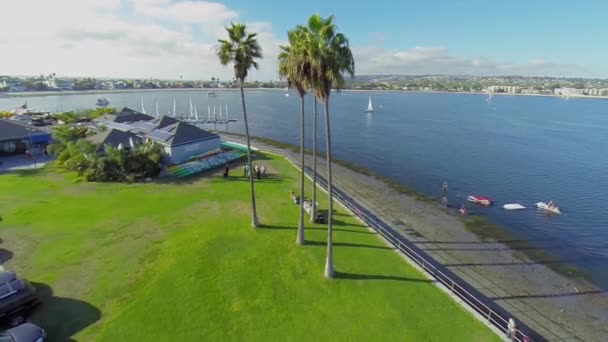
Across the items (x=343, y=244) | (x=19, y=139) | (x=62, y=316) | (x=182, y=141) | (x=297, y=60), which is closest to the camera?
(x=62, y=316)

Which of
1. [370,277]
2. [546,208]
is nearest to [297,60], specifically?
[370,277]

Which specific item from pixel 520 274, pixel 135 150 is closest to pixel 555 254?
pixel 520 274

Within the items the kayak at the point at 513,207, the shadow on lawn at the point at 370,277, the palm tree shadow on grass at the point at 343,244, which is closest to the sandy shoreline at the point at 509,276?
the shadow on lawn at the point at 370,277

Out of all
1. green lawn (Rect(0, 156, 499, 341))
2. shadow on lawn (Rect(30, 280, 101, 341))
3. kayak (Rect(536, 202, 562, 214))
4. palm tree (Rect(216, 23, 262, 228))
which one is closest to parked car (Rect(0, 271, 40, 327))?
shadow on lawn (Rect(30, 280, 101, 341))

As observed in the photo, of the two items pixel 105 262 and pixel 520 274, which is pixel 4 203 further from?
pixel 520 274

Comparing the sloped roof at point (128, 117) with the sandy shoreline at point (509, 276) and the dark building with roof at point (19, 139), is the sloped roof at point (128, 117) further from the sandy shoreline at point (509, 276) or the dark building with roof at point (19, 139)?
the sandy shoreline at point (509, 276)

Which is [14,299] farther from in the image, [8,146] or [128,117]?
[128,117]
